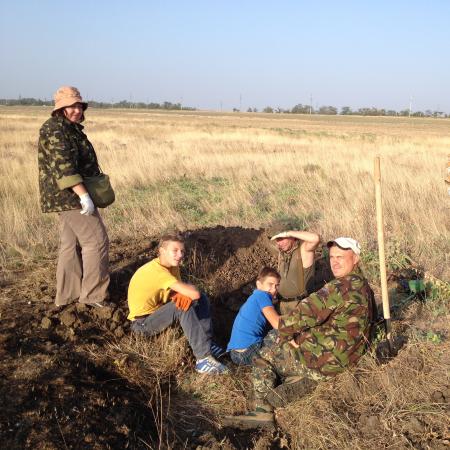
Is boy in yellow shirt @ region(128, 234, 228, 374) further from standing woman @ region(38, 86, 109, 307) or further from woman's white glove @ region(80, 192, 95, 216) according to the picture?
woman's white glove @ region(80, 192, 95, 216)

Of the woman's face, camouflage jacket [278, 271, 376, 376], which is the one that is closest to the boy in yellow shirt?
camouflage jacket [278, 271, 376, 376]

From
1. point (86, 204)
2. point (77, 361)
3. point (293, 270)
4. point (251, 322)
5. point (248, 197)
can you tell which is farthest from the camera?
point (248, 197)

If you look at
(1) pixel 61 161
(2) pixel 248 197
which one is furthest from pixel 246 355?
(2) pixel 248 197

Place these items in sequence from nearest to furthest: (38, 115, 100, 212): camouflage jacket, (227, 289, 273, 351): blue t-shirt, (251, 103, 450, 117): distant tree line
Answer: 1. (38, 115, 100, 212): camouflage jacket
2. (227, 289, 273, 351): blue t-shirt
3. (251, 103, 450, 117): distant tree line

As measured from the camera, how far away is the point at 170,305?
12.8ft

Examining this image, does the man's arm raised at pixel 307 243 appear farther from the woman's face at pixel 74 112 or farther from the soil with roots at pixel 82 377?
the woman's face at pixel 74 112

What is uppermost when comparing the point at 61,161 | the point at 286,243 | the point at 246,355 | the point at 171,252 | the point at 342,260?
the point at 61,161

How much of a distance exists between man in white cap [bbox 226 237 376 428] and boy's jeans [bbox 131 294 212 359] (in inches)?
20.6

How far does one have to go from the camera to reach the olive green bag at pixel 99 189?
13.3ft

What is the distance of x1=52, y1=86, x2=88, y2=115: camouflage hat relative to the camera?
3.89 meters

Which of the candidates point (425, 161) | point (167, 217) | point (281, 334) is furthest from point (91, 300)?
point (425, 161)

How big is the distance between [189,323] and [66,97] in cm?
199

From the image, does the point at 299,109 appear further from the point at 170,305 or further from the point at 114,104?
the point at 170,305

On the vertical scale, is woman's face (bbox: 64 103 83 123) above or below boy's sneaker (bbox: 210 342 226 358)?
above
